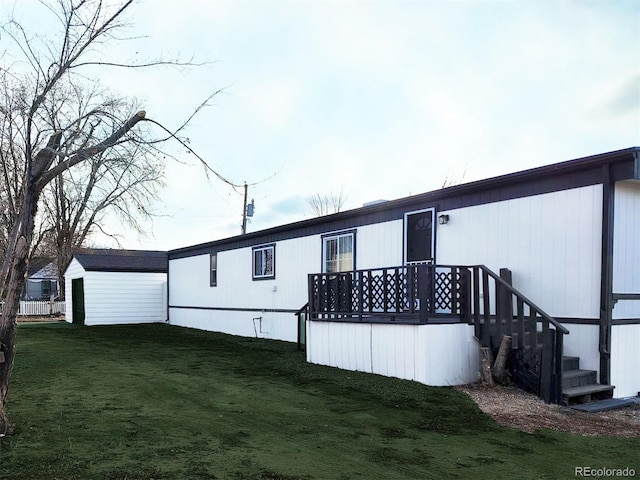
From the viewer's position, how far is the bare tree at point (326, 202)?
35.7 metres

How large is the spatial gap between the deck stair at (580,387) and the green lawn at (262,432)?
1.32 metres

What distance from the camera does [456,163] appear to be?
2738cm

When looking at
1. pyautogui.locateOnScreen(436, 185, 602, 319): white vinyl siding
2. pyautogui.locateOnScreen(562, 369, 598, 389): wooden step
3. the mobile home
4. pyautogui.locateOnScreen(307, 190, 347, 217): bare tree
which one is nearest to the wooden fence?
pyautogui.locateOnScreen(307, 190, 347, 217): bare tree

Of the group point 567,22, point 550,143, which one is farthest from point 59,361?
point 550,143

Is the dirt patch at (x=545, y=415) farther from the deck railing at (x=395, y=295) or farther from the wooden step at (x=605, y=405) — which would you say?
the deck railing at (x=395, y=295)

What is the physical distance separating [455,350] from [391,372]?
3.37 feet

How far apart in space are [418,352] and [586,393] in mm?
2180

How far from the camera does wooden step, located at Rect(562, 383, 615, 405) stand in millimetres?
6676

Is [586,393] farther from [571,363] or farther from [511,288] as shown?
[511,288]

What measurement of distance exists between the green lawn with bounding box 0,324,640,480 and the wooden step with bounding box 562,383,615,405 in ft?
4.09

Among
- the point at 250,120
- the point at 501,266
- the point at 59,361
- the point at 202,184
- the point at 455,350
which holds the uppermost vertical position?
the point at 250,120

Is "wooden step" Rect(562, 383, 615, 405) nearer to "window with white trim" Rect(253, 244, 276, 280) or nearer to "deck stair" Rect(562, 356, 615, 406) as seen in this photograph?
"deck stair" Rect(562, 356, 615, 406)

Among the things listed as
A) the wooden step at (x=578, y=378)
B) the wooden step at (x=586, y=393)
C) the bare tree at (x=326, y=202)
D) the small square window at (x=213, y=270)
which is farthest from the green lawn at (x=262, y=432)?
the bare tree at (x=326, y=202)

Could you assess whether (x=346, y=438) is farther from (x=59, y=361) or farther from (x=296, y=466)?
(x=59, y=361)
